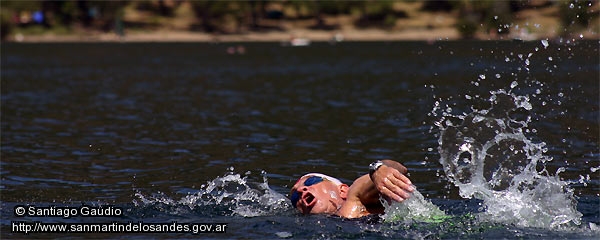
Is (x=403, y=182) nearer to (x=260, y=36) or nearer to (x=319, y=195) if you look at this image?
(x=319, y=195)

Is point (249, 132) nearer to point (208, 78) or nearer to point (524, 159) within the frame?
point (524, 159)

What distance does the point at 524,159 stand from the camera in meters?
19.9

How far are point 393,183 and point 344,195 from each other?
8.24 feet

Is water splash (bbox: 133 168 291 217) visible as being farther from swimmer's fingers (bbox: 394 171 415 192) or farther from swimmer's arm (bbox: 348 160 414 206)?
swimmer's fingers (bbox: 394 171 415 192)

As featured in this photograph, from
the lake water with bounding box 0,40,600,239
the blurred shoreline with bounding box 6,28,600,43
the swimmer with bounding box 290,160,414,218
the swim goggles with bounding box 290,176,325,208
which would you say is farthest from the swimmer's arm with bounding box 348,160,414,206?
the blurred shoreline with bounding box 6,28,600,43

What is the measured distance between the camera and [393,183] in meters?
11.1

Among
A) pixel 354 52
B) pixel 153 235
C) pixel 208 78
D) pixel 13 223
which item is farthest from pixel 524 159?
pixel 354 52

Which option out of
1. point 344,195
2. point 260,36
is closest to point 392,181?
point 344,195

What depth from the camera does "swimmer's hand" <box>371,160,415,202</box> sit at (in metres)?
11.0

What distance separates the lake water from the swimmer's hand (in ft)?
4.51

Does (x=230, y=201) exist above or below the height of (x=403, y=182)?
below

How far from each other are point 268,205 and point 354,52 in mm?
67887

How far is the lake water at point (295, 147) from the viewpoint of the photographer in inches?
530

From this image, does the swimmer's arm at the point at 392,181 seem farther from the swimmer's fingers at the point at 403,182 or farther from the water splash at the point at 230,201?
the water splash at the point at 230,201
